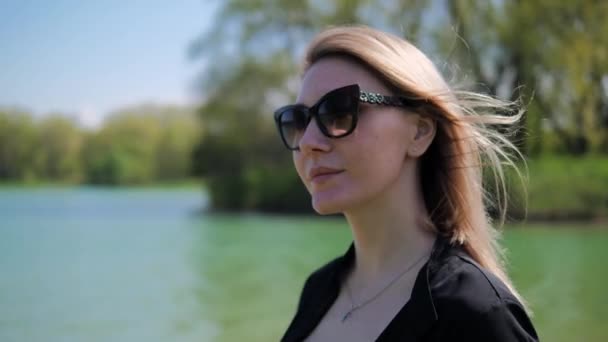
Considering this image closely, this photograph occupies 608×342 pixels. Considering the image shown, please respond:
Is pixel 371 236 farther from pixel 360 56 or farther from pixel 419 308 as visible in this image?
pixel 360 56

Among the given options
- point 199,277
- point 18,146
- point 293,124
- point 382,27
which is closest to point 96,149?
point 18,146

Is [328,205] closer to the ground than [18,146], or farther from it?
closer to the ground

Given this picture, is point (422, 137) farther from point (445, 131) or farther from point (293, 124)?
point (293, 124)

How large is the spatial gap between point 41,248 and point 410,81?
12.9 metres

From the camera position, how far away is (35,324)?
275 inches

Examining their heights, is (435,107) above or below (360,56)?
below

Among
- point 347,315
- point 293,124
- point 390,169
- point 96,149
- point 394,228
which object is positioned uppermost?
point 96,149

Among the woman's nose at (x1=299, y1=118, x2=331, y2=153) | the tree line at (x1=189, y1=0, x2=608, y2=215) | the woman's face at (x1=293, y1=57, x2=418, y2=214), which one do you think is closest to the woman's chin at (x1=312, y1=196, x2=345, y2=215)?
the woman's face at (x1=293, y1=57, x2=418, y2=214)

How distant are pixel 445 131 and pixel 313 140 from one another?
0.29 m

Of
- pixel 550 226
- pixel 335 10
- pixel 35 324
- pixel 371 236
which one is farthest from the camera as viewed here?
pixel 335 10

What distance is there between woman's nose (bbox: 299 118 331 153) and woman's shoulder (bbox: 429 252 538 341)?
343mm

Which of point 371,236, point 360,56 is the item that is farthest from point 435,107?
point 371,236

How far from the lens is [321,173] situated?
1341 millimetres

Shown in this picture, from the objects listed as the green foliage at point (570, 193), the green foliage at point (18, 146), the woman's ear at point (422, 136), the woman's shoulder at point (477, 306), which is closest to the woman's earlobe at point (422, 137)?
the woman's ear at point (422, 136)
